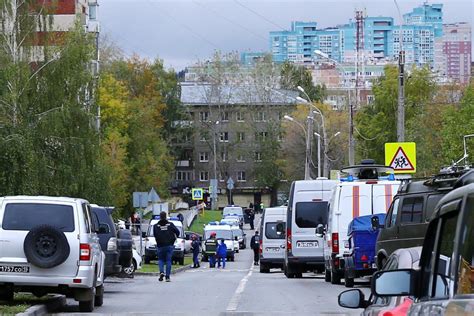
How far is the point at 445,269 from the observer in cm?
588

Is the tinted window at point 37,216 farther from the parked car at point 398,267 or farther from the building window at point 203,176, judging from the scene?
the building window at point 203,176

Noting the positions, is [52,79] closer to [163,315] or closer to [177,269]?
[177,269]

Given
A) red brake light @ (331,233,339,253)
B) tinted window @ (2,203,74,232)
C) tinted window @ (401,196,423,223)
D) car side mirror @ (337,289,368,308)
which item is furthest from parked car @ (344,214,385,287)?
car side mirror @ (337,289,368,308)

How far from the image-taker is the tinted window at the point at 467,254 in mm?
5406

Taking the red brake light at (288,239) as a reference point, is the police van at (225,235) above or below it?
below

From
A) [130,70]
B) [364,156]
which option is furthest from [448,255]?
[130,70]

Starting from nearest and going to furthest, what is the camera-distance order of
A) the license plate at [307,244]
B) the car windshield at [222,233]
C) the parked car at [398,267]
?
the parked car at [398,267] < the license plate at [307,244] < the car windshield at [222,233]

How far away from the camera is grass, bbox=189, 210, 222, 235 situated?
3650 inches

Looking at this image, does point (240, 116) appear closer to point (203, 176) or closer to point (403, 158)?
point (203, 176)

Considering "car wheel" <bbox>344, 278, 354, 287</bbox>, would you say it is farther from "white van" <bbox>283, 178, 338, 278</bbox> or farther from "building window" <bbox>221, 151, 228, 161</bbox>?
"building window" <bbox>221, 151, 228, 161</bbox>

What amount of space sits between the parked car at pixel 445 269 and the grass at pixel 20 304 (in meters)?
11.1

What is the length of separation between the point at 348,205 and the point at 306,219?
6.34 m

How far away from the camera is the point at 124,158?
90.2 metres

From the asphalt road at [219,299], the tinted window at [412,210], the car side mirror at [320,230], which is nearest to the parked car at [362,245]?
the asphalt road at [219,299]
